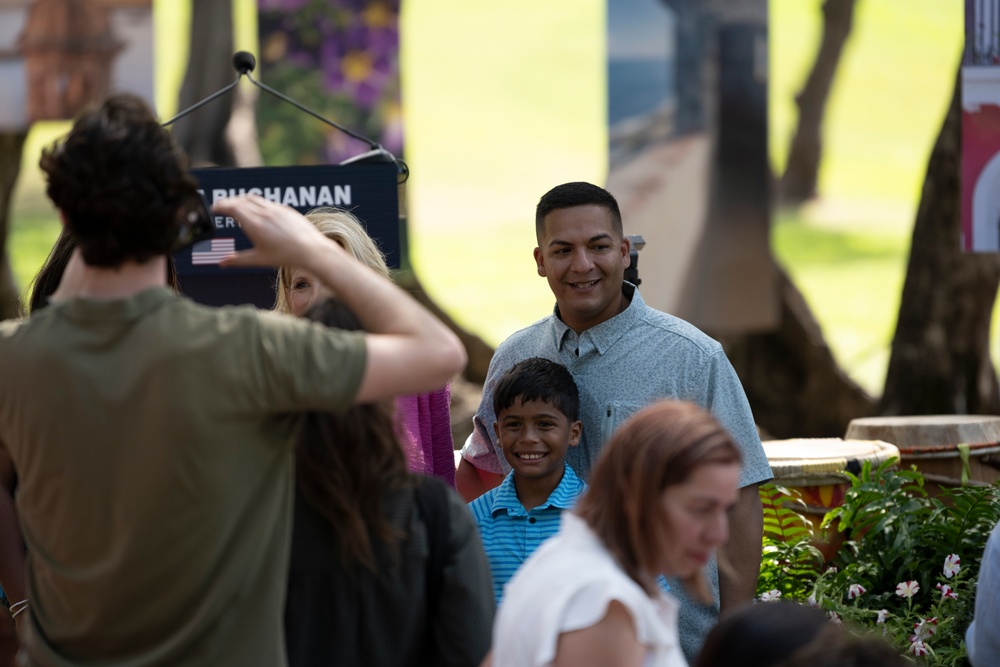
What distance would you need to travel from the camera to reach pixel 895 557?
4340mm

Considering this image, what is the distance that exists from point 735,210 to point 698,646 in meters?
5.01

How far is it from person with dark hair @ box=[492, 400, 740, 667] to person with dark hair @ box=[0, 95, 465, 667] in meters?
0.33

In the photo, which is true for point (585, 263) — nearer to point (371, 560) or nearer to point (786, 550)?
point (371, 560)

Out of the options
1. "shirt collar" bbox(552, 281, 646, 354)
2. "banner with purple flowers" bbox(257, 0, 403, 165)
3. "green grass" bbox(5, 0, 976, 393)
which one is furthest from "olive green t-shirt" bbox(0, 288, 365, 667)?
"green grass" bbox(5, 0, 976, 393)

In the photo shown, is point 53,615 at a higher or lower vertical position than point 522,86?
lower

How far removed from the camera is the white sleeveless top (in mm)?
1821

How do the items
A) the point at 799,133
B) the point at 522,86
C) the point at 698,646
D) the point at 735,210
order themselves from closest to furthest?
the point at 698,646 → the point at 735,210 → the point at 522,86 → the point at 799,133

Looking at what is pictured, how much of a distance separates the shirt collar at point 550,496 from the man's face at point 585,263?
0.42m

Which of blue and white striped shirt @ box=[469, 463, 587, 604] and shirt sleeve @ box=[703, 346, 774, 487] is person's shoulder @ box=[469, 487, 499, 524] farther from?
shirt sleeve @ box=[703, 346, 774, 487]

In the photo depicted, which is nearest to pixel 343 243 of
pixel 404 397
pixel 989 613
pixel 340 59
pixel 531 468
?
pixel 404 397

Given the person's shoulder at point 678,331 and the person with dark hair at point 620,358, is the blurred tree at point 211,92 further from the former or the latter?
the person's shoulder at point 678,331

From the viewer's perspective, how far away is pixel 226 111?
27.7ft

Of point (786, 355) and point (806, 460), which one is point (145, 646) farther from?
point (786, 355)

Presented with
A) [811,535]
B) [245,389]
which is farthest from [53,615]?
[811,535]
